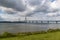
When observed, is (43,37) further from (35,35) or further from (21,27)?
(21,27)

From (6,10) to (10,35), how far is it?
51 cm

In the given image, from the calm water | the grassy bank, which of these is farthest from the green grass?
the calm water

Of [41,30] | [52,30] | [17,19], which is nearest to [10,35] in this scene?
[17,19]

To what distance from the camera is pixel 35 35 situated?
2.42m

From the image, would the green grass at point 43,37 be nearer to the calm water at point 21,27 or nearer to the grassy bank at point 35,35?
the grassy bank at point 35,35

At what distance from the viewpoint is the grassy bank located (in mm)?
2291

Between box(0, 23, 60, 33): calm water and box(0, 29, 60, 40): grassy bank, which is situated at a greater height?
box(0, 23, 60, 33): calm water

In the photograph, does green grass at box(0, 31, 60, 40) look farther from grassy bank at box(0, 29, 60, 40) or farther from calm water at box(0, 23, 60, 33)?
calm water at box(0, 23, 60, 33)

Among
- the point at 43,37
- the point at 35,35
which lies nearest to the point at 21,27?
the point at 35,35

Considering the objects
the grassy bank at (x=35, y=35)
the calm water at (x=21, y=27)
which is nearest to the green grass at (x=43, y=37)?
the grassy bank at (x=35, y=35)

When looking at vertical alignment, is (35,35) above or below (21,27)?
below

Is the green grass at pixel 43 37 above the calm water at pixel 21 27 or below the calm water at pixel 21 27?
below

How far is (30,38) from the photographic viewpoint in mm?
2334

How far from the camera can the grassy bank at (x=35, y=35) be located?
2.29 metres
